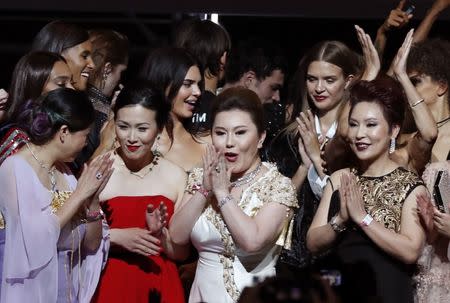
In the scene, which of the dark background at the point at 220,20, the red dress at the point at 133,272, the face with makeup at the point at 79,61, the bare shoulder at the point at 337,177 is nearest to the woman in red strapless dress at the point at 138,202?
the red dress at the point at 133,272

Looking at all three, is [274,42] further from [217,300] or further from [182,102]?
[217,300]

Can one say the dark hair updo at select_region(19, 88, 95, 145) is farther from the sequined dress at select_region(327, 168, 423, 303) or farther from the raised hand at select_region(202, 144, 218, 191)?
the sequined dress at select_region(327, 168, 423, 303)

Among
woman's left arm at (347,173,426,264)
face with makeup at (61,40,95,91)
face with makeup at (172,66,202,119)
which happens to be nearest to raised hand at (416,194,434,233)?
woman's left arm at (347,173,426,264)

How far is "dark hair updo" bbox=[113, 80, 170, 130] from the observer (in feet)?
15.4

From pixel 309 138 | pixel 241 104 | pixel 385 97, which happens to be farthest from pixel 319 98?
pixel 385 97

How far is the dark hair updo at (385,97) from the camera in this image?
434 centimetres

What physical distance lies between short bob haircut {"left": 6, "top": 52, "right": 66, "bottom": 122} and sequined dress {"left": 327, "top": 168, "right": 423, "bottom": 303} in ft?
4.53

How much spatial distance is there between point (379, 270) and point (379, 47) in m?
1.63

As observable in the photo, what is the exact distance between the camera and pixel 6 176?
4301 mm

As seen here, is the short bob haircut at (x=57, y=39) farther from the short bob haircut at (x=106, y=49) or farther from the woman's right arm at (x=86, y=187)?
the woman's right arm at (x=86, y=187)

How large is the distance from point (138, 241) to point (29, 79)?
2.62 feet

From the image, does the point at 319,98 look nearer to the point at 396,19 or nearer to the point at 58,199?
the point at 396,19

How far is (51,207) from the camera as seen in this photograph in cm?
438

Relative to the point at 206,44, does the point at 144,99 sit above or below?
below
